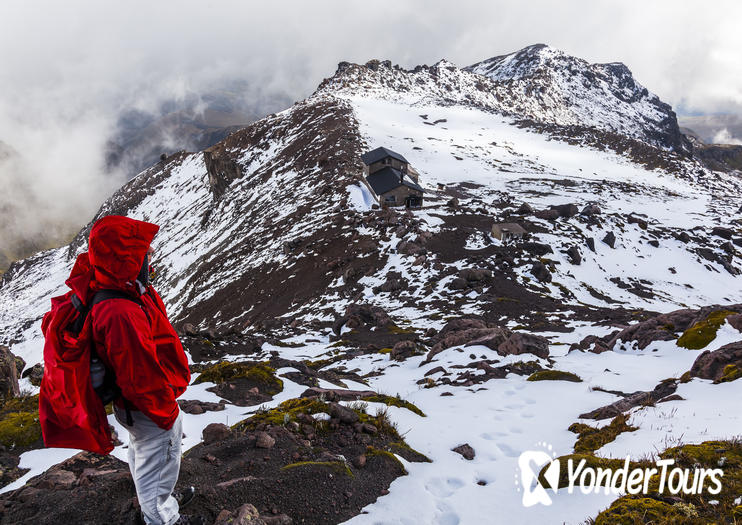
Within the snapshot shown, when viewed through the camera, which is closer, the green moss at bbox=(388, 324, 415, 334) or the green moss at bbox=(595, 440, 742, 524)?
the green moss at bbox=(595, 440, 742, 524)

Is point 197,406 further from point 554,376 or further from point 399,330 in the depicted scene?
point 399,330

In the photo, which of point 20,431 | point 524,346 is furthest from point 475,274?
point 20,431

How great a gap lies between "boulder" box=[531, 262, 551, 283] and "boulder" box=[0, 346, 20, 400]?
25244 millimetres

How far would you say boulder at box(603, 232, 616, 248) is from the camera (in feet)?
110

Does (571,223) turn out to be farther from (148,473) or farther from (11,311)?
(11,311)

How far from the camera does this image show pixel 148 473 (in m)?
3.57

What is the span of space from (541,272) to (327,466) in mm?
23700

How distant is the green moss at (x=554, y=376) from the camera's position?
9523mm

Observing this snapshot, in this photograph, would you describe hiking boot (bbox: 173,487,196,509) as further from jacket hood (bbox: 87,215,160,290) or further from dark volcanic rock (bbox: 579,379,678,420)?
dark volcanic rock (bbox: 579,379,678,420)

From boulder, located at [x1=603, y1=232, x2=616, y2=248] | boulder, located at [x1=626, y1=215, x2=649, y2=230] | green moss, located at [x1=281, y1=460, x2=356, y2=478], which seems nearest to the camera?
green moss, located at [x1=281, y1=460, x2=356, y2=478]

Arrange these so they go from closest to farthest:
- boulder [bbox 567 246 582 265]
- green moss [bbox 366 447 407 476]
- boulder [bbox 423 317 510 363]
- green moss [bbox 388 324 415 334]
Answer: green moss [bbox 366 447 407 476]
boulder [bbox 423 317 510 363]
green moss [bbox 388 324 415 334]
boulder [bbox 567 246 582 265]

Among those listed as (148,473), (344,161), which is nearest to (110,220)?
(148,473)

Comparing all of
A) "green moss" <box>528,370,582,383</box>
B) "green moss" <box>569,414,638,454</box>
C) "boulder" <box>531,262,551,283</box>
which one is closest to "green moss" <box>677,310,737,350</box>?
"green moss" <box>528,370,582,383</box>

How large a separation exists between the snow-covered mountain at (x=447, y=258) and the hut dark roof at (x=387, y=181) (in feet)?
4.75
